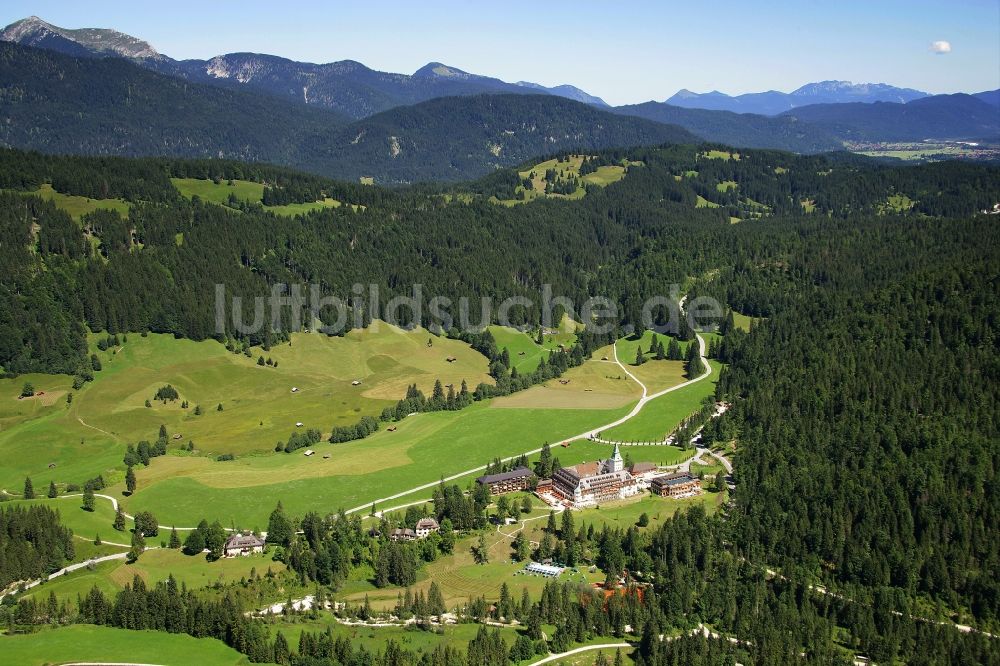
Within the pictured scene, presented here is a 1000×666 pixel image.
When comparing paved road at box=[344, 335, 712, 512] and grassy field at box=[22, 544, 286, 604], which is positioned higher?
paved road at box=[344, 335, 712, 512]

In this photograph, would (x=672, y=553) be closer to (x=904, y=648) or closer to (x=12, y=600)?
(x=904, y=648)

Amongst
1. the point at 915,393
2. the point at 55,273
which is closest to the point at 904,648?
the point at 915,393

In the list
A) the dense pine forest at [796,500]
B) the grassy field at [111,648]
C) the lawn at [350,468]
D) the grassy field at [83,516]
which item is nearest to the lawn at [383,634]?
the dense pine forest at [796,500]

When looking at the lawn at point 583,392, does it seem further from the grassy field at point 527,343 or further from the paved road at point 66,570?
the paved road at point 66,570

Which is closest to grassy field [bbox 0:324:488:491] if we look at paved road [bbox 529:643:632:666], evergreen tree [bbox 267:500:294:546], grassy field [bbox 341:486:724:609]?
evergreen tree [bbox 267:500:294:546]

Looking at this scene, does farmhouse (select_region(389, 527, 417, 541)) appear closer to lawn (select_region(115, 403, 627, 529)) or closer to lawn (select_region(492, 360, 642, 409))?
lawn (select_region(115, 403, 627, 529))
